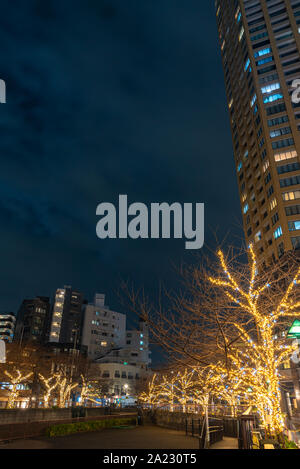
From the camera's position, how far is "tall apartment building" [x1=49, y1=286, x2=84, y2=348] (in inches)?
3652

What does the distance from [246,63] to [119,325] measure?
80.4 meters

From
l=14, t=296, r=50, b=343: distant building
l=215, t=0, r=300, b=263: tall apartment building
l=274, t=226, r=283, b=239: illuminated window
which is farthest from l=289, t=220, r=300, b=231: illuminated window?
l=14, t=296, r=50, b=343: distant building

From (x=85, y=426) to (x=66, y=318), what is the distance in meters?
74.2

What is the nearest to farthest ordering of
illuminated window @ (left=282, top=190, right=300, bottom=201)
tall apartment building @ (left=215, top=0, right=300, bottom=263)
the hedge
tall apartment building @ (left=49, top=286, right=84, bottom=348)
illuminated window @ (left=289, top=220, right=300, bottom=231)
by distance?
the hedge, illuminated window @ (left=289, top=220, right=300, bottom=231), illuminated window @ (left=282, top=190, right=300, bottom=201), tall apartment building @ (left=215, top=0, right=300, bottom=263), tall apartment building @ (left=49, top=286, right=84, bottom=348)

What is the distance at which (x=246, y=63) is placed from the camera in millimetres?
72750

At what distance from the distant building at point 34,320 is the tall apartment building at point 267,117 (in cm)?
6333

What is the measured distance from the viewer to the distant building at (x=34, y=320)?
294ft

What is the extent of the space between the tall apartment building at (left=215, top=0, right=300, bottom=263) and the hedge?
3342 centimetres

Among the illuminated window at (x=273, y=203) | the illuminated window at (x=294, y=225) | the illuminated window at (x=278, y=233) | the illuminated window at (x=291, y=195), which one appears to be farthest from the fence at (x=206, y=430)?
the illuminated window at (x=273, y=203)

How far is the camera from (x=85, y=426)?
24531mm

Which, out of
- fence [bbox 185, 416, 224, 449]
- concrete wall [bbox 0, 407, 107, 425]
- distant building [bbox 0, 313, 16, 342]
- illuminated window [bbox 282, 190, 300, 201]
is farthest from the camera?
distant building [bbox 0, 313, 16, 342]

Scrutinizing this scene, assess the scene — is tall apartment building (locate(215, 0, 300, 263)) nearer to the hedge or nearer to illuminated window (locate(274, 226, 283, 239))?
illuminated window (locate(274, 226, 283, 239))

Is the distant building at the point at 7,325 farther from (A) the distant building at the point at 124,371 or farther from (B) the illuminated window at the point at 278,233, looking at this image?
(B) the illuminated window at the point at 278,233
